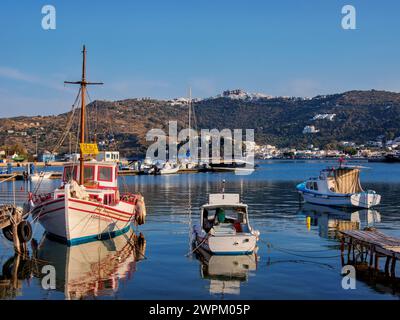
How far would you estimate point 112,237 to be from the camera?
30.7 m

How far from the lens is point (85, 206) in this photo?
2742 cm

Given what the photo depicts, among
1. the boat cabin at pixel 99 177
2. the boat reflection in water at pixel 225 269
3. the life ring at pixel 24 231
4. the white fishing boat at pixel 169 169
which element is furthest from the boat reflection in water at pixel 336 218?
the white fishing boat at pixel 169 169

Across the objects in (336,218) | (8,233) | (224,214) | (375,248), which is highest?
(224,214)

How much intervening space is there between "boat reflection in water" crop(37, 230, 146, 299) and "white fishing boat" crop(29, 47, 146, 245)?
67cm

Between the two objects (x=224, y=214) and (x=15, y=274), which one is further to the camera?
(x=224, y=214)

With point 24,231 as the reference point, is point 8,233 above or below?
below

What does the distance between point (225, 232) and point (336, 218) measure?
60.4ft

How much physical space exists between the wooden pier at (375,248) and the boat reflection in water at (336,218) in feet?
22.9

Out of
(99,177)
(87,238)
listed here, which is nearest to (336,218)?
(99,177)

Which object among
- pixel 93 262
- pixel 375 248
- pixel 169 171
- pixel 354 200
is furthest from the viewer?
pixel 169 171

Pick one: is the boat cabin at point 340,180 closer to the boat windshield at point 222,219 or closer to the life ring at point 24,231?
the boat windshield at point 222,219

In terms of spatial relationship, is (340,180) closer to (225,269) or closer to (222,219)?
(222,219)
